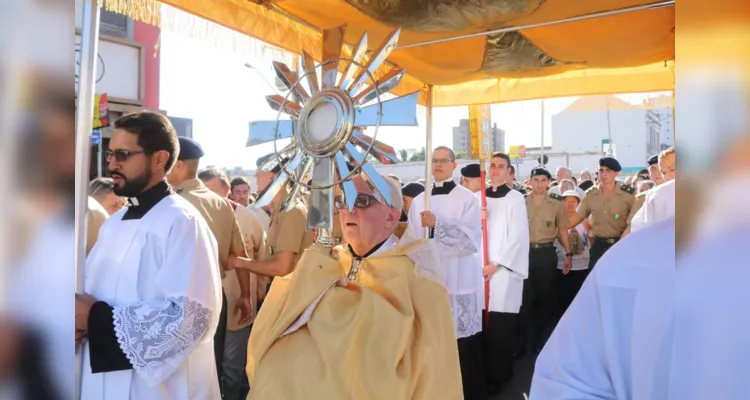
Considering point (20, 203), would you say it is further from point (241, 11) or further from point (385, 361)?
point (241, 11)

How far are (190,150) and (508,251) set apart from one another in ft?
9.71

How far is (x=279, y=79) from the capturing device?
2.19 m

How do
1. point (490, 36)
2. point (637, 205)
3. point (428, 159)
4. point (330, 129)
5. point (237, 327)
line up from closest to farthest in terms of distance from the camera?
point (330, 129), point (490, 36), point (237, 327), point (428, 159), point (637, 205)

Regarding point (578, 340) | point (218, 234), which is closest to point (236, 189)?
point (218, 234)

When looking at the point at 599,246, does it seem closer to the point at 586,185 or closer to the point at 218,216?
the point at 586,185

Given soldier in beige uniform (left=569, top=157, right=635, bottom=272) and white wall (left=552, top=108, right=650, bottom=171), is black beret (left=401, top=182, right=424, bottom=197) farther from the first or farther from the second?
white wall (left=552, top=108, right=650, bottom=171)

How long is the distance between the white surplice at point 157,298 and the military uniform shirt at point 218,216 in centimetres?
123

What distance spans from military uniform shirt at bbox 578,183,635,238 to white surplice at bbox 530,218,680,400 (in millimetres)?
5679

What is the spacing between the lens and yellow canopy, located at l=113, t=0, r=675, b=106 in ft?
10.0

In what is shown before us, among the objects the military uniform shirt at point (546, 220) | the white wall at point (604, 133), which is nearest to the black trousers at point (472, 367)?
the military uniform shirt at point (546, 220)

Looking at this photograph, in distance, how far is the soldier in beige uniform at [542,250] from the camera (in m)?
6.34

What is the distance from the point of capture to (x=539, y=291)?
6.41 m

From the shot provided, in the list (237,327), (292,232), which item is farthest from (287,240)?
(237,327)

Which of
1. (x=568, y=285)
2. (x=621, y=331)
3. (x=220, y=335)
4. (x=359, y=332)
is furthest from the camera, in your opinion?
(x=568, y=285)
